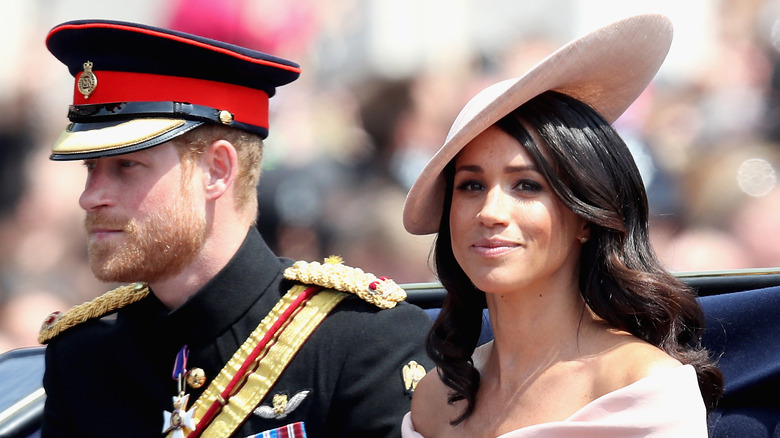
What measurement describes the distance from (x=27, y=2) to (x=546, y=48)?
2.00 m

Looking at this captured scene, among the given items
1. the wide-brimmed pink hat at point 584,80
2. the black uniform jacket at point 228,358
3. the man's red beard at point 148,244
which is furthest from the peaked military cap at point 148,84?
the wide-brimmed pink hat at point 584,80

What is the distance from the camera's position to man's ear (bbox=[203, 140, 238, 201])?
2602 mm

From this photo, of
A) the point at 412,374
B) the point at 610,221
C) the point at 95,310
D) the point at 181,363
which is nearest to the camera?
the point at 610,221

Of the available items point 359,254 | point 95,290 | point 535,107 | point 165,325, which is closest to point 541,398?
point 535,107

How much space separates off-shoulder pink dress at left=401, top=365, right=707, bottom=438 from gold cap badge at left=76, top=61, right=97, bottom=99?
57.8 inches

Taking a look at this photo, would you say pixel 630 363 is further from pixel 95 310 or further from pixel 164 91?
pixel 95 310

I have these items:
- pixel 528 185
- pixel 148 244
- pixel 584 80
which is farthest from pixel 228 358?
pixel 584 80

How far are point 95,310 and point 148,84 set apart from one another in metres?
0.66

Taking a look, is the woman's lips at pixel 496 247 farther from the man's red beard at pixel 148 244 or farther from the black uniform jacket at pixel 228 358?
the man's red beard at pixel 148 244

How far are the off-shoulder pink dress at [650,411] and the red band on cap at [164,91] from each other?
124 centimetres

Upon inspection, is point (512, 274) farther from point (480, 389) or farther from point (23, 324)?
point (23, 324)

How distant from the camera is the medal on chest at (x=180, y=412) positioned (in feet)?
8.11

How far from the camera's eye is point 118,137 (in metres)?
2.48

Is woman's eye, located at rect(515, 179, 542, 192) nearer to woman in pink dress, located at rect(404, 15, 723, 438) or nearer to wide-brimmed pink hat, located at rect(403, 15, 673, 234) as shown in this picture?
woman in pink dress, located at rect(404, 15, 723, 438)
